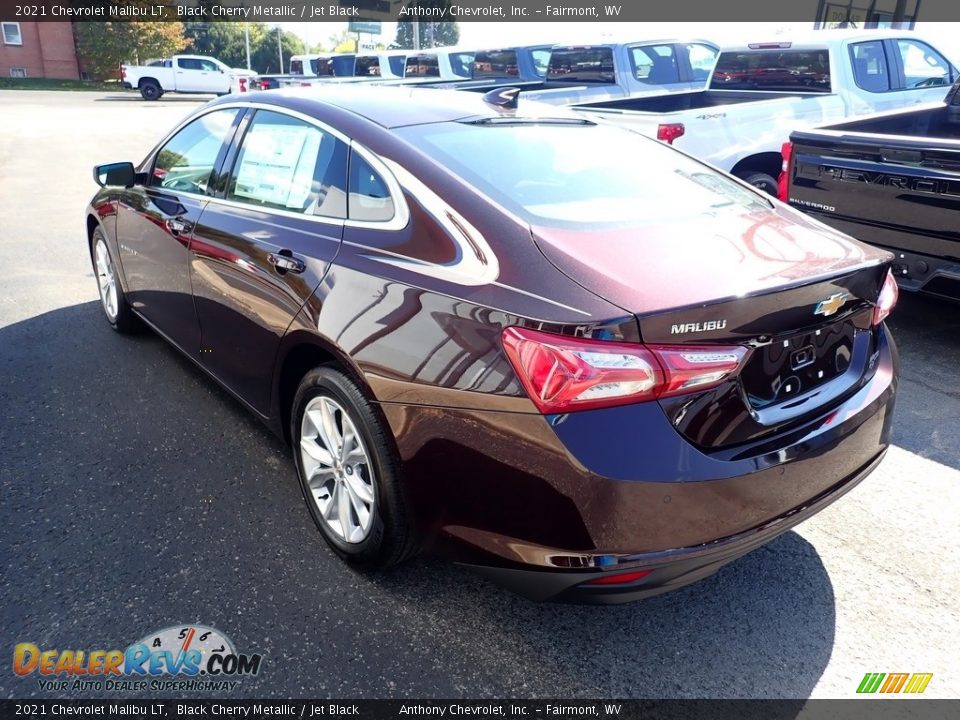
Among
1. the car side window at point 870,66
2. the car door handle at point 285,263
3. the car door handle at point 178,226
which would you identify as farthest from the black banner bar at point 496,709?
the car side window at point 870,66

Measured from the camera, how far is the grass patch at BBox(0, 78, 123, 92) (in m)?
38.4

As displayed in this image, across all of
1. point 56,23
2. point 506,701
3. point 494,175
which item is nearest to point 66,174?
point 494,175

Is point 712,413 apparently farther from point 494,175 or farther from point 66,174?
point 66,174

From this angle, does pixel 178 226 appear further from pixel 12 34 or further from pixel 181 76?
pixel 12 34

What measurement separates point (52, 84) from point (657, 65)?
41.2 metres

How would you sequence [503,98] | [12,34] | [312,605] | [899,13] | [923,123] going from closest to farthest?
[312,605] < [503,98] < [923,123] < [899,13] < [12,34]

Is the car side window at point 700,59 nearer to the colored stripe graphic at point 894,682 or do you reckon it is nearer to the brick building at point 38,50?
the colored stripe graphic at point 894,682

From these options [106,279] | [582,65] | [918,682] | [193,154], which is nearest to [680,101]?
[582,65]

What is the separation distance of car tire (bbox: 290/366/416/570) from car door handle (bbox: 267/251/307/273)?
0.40 m

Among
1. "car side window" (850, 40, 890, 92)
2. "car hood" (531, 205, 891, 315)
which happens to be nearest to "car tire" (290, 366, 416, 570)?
"car hood" (531, 205, 891, 315)

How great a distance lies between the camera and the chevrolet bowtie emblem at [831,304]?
2.28m

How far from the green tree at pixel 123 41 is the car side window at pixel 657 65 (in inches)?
1576

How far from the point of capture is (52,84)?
41219 millimetres

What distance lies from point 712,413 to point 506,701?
1051 mm
